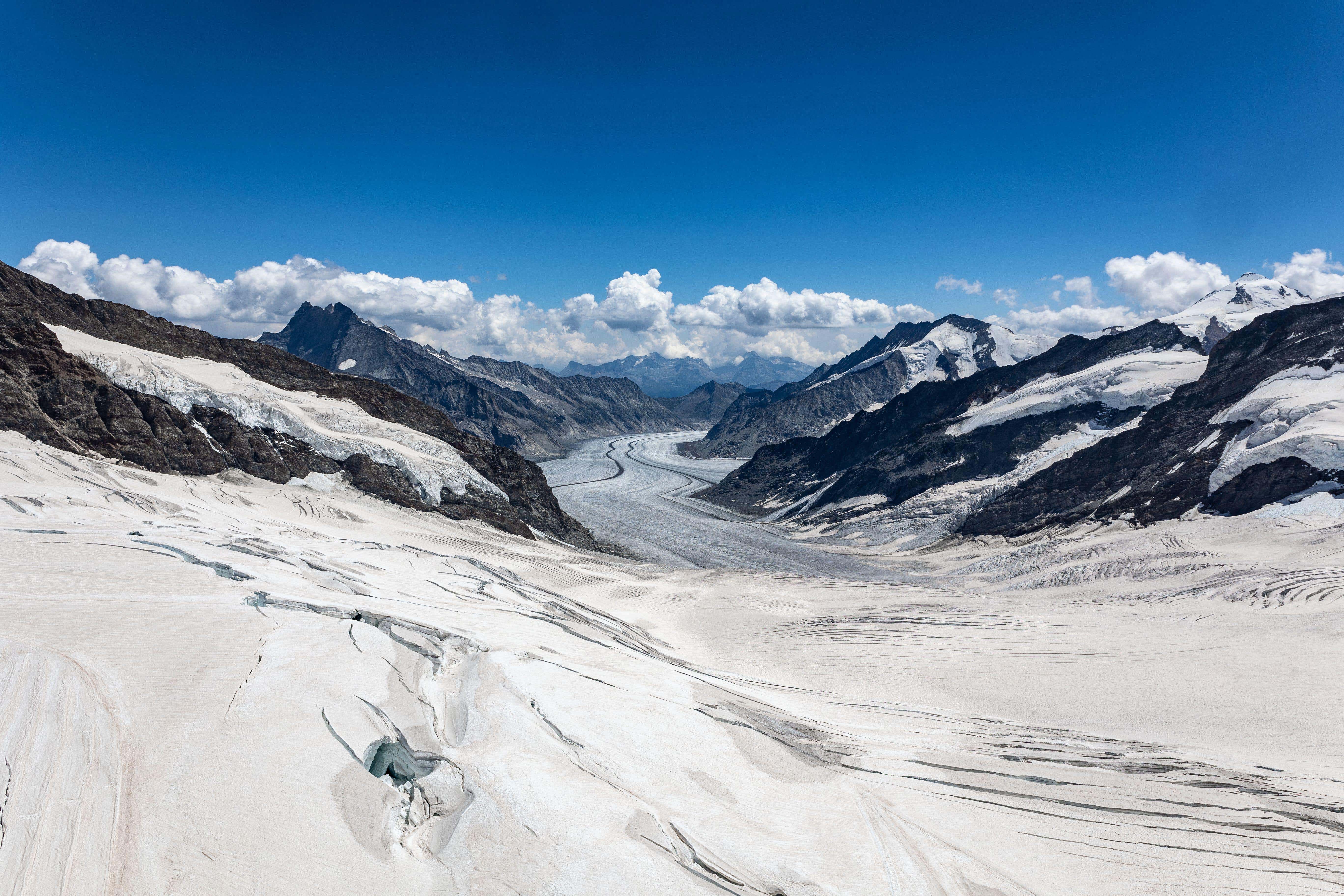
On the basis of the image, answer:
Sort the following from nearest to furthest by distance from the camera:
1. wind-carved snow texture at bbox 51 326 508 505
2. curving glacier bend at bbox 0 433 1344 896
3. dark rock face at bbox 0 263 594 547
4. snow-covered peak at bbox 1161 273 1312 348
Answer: curving glacier bend at bbox 0 433 1344 896
dark rock face at bbox 0 263 594 547
wind-carved snow texture at bbox 51 326 508 505
snow-covered peak at bbox 1161 273 1312 348

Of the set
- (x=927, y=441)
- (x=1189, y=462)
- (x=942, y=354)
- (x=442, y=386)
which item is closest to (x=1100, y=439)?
(x=1189, y=462)

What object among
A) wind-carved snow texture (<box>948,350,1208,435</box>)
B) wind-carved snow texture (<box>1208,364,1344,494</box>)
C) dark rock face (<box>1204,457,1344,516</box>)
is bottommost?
dark rock face (<box>1204,457,1344,516</box>)

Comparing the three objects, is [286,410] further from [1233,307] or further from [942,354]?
[942,354]

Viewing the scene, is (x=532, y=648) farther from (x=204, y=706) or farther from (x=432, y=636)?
(x=204, y=706)

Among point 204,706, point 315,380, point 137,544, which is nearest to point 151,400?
point 315,380

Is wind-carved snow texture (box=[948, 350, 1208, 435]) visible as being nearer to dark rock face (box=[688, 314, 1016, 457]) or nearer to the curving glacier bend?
the curving glacier bend

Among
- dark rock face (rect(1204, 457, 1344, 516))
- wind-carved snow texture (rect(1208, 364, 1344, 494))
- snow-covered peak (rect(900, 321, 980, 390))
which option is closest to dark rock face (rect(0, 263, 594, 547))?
dark rock face (rect(1204, 457, 1344, 516))
